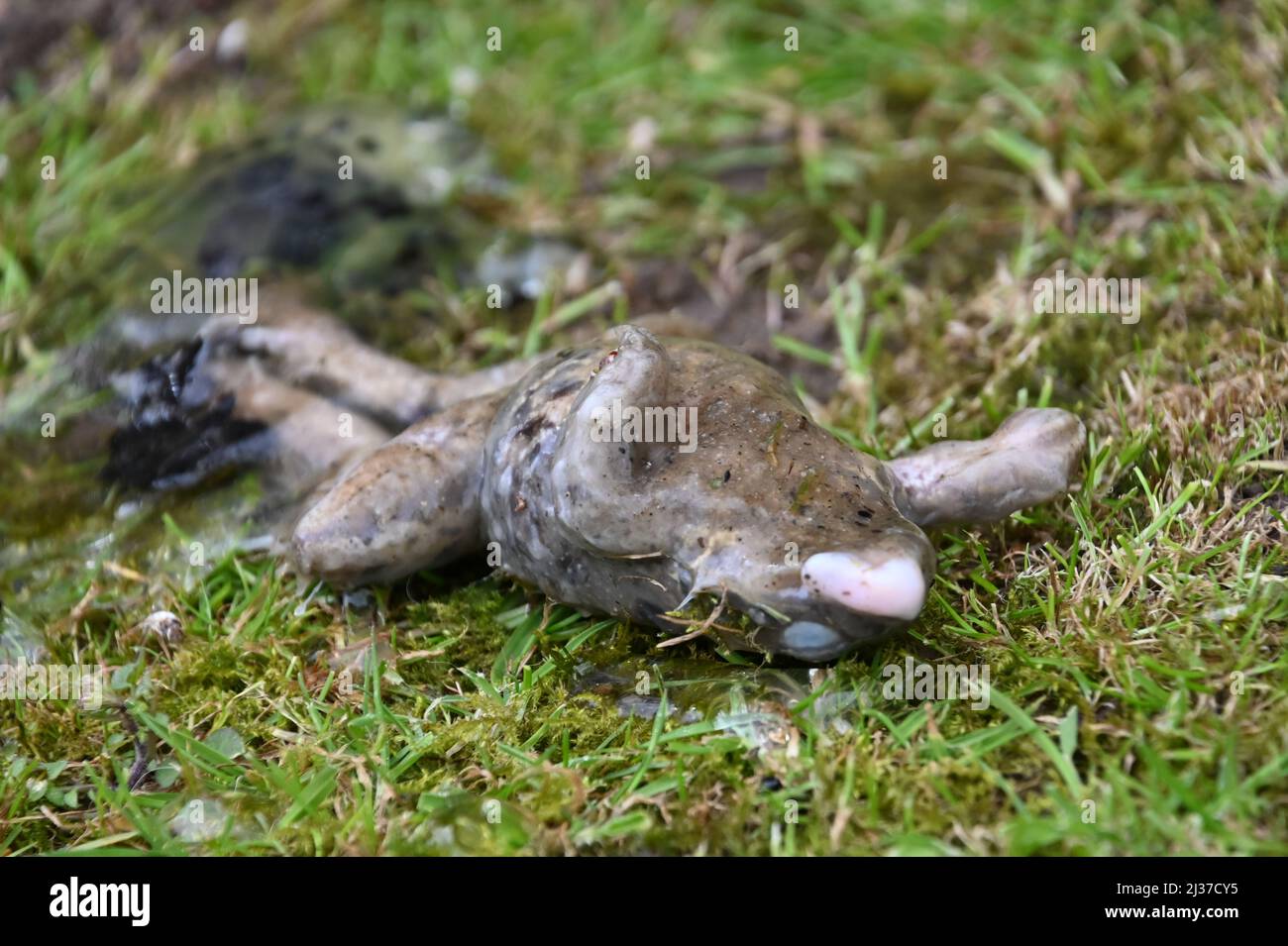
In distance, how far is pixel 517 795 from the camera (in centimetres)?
295

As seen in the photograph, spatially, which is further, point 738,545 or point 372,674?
point 372,674

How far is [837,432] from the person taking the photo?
13.1 ft

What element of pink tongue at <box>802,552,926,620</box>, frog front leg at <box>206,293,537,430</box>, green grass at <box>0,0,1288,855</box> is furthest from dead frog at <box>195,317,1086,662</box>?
frog front leg at <box>206,293,537,430</box>

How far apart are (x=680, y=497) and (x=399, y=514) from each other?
3.19 feet

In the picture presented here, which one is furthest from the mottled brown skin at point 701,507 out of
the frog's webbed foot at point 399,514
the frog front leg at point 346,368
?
the frog front leg at point 346,368

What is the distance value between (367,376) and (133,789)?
5.45ft

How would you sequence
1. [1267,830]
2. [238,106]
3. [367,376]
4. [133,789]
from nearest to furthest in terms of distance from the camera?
[1267,830] < [133,789] < [367,376] < [238,106]

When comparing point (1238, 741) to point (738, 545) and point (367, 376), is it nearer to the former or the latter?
point (738, 545)

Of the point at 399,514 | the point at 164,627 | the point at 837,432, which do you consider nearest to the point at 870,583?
the point at 837,432

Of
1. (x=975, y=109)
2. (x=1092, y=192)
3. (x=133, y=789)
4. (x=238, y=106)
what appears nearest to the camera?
(x=133, y=789)

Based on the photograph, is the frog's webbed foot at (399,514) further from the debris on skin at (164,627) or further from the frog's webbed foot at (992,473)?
the frog's webbed foot at (992,473)

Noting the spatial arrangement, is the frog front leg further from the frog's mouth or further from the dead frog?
the frog's mouth

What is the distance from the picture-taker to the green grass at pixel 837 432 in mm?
2816
